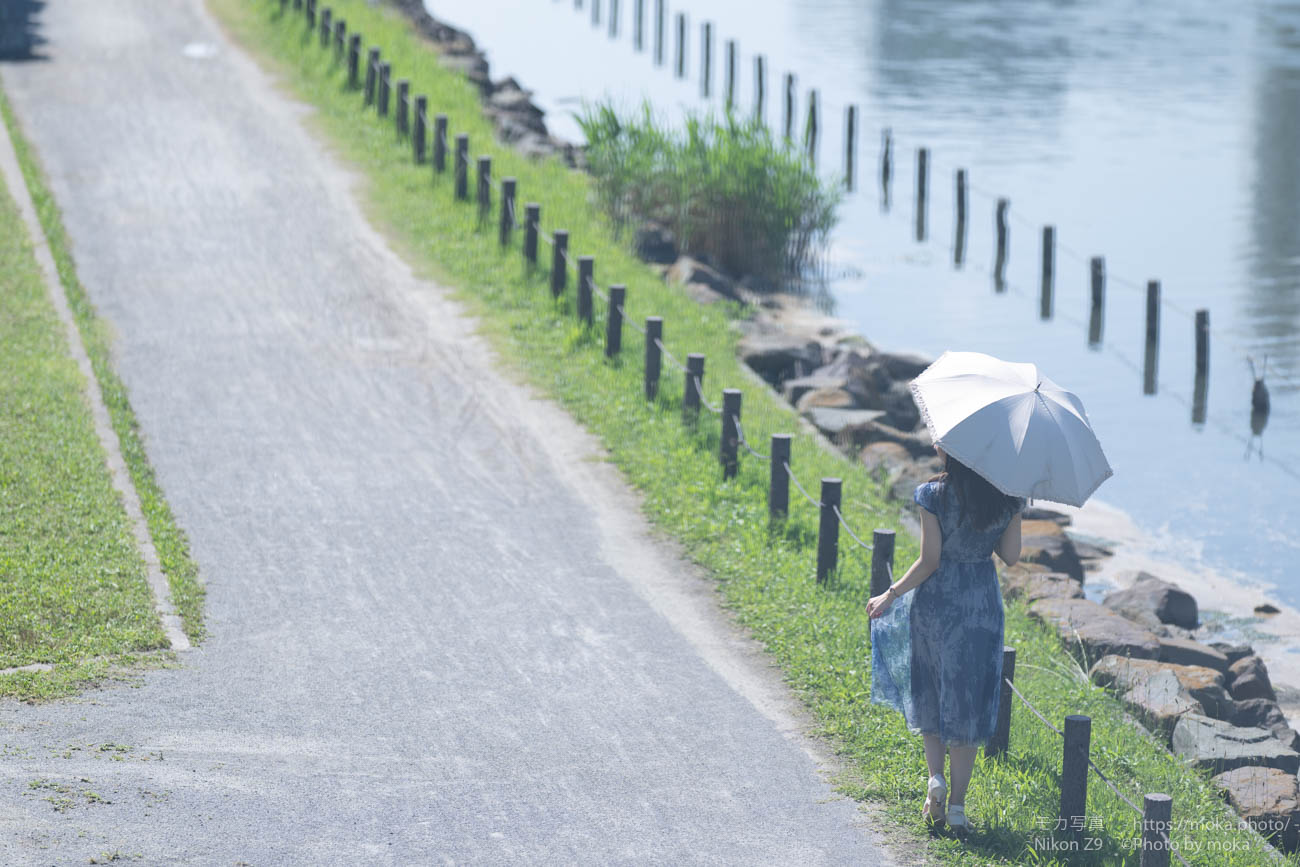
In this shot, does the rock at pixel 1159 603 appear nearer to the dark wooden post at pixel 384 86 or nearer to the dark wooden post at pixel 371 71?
the dark wooden post at pixel 384 86

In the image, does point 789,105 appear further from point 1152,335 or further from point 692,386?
point 692,386

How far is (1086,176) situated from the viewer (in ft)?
102

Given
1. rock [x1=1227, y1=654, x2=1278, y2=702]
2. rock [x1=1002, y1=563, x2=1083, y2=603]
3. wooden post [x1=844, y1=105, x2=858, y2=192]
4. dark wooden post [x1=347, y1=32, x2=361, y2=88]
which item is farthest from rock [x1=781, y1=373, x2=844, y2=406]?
wooden post [x1=844, y1=105, x2=858, y2=192]

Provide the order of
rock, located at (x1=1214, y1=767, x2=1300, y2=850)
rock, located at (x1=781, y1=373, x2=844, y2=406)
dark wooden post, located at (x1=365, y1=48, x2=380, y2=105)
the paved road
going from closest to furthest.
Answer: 1. the paved road
2. rock, located at (x1=1214, y1=767, x2=1300, y2=850)
3. rock, located at (x1=781, y1=373, x2=844, y2=406)
4. dark wooden post, located at (x1=365, y1=48, x2=380, y2=105)

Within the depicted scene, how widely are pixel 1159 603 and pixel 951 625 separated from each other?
22.0 feet

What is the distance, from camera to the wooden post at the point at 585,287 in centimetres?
1534

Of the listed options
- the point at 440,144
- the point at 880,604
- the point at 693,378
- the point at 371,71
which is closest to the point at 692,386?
the point at 693,378

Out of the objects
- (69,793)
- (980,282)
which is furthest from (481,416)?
(980,282)

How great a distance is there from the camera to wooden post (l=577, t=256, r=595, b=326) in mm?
15344

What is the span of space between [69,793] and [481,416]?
6710 mm

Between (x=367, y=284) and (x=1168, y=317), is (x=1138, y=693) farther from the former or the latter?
(x=1168, y=317)

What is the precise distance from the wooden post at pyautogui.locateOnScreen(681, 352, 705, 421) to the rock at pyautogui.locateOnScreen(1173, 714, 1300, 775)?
507cm

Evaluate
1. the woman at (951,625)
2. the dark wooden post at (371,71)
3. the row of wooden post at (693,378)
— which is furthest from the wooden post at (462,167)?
the woman at (951,625)

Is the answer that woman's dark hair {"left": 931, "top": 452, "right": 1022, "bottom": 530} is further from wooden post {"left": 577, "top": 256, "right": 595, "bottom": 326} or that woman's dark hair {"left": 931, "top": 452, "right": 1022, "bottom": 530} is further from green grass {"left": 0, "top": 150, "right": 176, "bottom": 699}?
wooden post {"left": 577, "top": 256, "right": 595, "bottom": 326}
